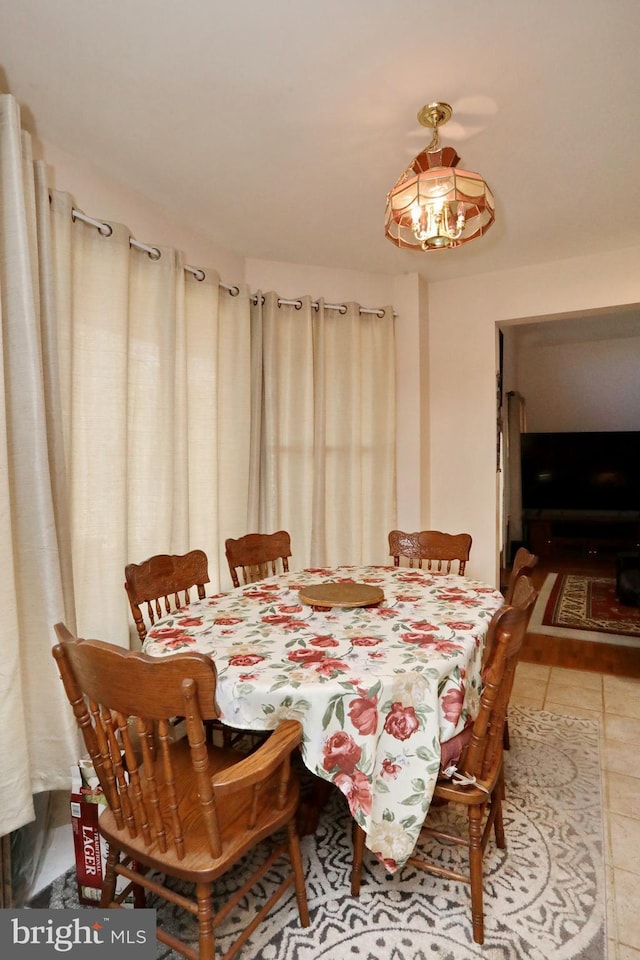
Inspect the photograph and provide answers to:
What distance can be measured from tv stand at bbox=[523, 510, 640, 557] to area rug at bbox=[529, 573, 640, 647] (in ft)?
2.63

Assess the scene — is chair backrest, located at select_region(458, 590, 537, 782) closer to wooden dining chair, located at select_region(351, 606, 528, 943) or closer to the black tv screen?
wooden dining chair, located at select_region(351, 606, 528, 943)

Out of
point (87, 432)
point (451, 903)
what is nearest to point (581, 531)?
point (451, 903)

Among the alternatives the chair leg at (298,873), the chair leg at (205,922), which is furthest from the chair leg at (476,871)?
the chair leg at (205,922)

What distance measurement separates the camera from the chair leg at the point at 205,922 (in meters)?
1.09

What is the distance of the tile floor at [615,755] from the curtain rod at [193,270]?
8.41ft

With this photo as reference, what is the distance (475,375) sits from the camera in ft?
11.2

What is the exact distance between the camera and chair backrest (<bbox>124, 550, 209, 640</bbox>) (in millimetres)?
1833

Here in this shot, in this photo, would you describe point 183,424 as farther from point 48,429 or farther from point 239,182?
point 239,182

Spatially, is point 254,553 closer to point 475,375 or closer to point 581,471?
point 475,375

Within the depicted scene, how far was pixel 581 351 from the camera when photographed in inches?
268

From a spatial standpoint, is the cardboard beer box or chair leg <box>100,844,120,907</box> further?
the cardboard beer box

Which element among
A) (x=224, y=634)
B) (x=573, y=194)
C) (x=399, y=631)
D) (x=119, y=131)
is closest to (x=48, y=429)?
(x=224, y=634)

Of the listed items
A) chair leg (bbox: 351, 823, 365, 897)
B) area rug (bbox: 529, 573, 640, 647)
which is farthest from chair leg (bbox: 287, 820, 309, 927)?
area rug (bbox: 529, 573, 640, 647)

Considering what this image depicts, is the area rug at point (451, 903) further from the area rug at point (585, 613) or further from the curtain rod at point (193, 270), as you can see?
the curtain rod at point (193, 270)
